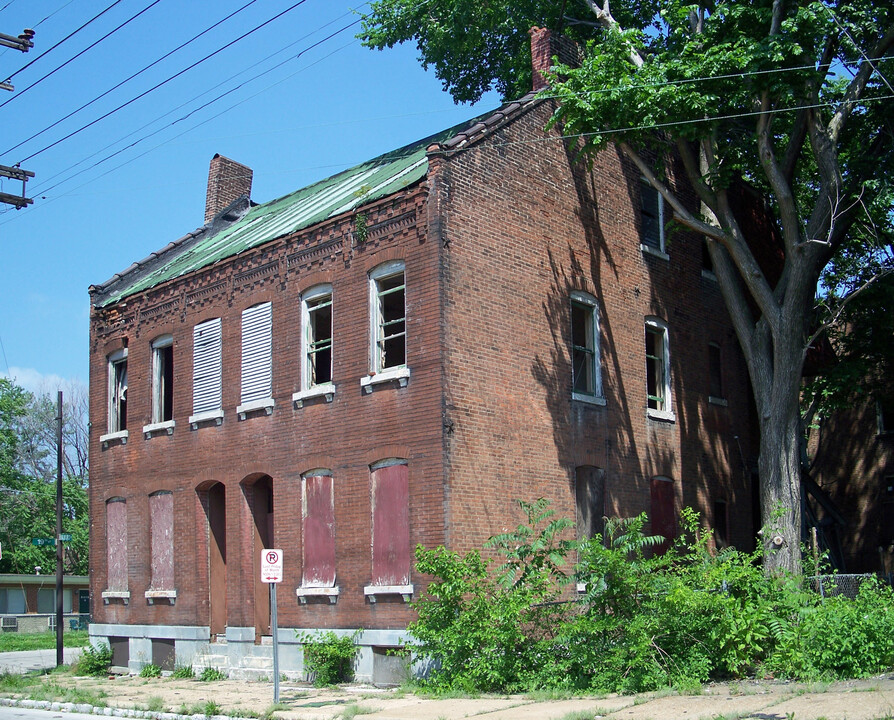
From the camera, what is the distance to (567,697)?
14.7 m

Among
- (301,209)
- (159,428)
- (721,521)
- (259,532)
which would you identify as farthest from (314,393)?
(721,521)

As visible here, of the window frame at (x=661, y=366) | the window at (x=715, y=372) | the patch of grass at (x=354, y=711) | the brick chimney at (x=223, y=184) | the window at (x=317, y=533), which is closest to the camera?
the patch of grass at (x=354, y=711)

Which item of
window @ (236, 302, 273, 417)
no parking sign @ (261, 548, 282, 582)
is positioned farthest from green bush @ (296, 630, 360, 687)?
window @ (236, 302, 273, 417)

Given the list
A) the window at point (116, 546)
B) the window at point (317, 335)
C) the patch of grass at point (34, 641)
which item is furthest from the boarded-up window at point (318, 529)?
the patch of grass at point (34, 641)

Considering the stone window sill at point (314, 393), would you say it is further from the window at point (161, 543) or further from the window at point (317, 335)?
the window at point (161, 543)

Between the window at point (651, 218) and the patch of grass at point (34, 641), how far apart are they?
24.1 meters

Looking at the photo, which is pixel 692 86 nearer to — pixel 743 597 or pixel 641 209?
pixel 641 209

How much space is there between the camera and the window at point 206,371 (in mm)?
23216

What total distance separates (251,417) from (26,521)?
39.6 metres

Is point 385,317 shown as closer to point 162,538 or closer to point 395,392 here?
point 395,392

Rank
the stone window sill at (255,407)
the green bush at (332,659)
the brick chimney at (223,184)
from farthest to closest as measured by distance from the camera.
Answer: the brick chimney at (223,184)
the stone window sill at (255,407)
the green bush at (332,659)

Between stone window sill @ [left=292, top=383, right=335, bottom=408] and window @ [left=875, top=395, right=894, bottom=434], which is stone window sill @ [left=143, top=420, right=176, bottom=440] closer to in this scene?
stone window sill @ [left=292, top=383, right=335, bottom=408]

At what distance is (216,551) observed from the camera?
23.1 m

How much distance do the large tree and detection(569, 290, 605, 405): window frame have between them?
8.66ft
